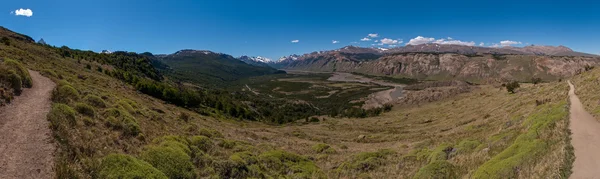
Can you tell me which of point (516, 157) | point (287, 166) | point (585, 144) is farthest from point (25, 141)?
point (585, 144)

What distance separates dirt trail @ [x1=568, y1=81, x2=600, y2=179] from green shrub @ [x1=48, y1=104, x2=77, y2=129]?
2291cm

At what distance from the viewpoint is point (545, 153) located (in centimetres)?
1255

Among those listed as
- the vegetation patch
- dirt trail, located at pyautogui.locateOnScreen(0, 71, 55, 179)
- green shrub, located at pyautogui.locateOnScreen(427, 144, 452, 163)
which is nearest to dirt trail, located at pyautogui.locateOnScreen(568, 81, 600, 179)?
the vegetation patch

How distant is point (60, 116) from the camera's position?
13.6 metres

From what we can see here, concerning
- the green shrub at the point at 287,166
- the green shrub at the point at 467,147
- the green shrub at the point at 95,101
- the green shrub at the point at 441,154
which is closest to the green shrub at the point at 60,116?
the green shrub at the point at 95,101

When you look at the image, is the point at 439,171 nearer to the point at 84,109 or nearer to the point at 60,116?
the point at 60,116

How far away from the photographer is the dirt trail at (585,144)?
11.0m

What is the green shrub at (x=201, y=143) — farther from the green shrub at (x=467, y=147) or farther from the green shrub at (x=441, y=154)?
the green shrub at (x=467, y=147)

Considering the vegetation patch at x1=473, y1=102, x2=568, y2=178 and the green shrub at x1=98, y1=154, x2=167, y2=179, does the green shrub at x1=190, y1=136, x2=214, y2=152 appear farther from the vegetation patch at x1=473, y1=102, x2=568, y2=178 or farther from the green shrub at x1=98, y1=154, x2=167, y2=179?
the vegetation patch at x1=473, y1=102, x2=568, y2=178

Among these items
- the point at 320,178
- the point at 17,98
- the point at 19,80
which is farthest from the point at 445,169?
the point at 19,80

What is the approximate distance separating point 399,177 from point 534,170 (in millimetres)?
7623

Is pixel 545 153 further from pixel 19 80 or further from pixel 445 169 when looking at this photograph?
pixel 19 80

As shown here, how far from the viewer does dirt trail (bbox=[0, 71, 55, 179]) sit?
9.05 metres

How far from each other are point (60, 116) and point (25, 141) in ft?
10.0
